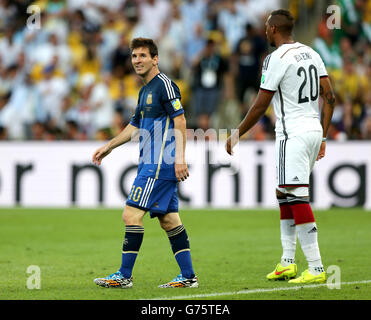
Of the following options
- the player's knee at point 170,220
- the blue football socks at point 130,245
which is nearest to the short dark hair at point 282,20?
the player's knee at point 170,220

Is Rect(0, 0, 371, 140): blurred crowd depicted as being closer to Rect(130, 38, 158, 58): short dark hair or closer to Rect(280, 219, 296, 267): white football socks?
Rect(280, 219, 296, 267): white football socks

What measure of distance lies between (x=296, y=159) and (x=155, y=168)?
1.27 meters

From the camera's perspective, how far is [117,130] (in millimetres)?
17125

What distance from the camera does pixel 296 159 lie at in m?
7.29

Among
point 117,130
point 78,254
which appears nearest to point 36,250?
point 78,254

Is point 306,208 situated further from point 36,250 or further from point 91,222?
point 91,222

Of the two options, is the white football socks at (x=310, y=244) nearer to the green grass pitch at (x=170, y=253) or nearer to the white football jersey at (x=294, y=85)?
the green grass pitch at (x=170, y=253)

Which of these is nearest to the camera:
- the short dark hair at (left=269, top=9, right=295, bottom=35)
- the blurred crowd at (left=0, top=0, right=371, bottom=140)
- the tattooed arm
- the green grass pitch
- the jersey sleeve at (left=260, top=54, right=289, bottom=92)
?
the green grass pitch

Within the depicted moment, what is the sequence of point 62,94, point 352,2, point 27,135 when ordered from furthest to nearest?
1. point 352,2
2. point 62,94
3. point 27,135

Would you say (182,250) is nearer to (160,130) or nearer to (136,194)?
(136,194)

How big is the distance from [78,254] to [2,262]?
3.68 ft

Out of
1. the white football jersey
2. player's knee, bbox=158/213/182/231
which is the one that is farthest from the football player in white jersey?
player's knee, bbox=158/213/182/231

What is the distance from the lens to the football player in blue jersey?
7000mm

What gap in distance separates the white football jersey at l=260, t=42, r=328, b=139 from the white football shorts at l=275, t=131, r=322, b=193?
7 centimetres
